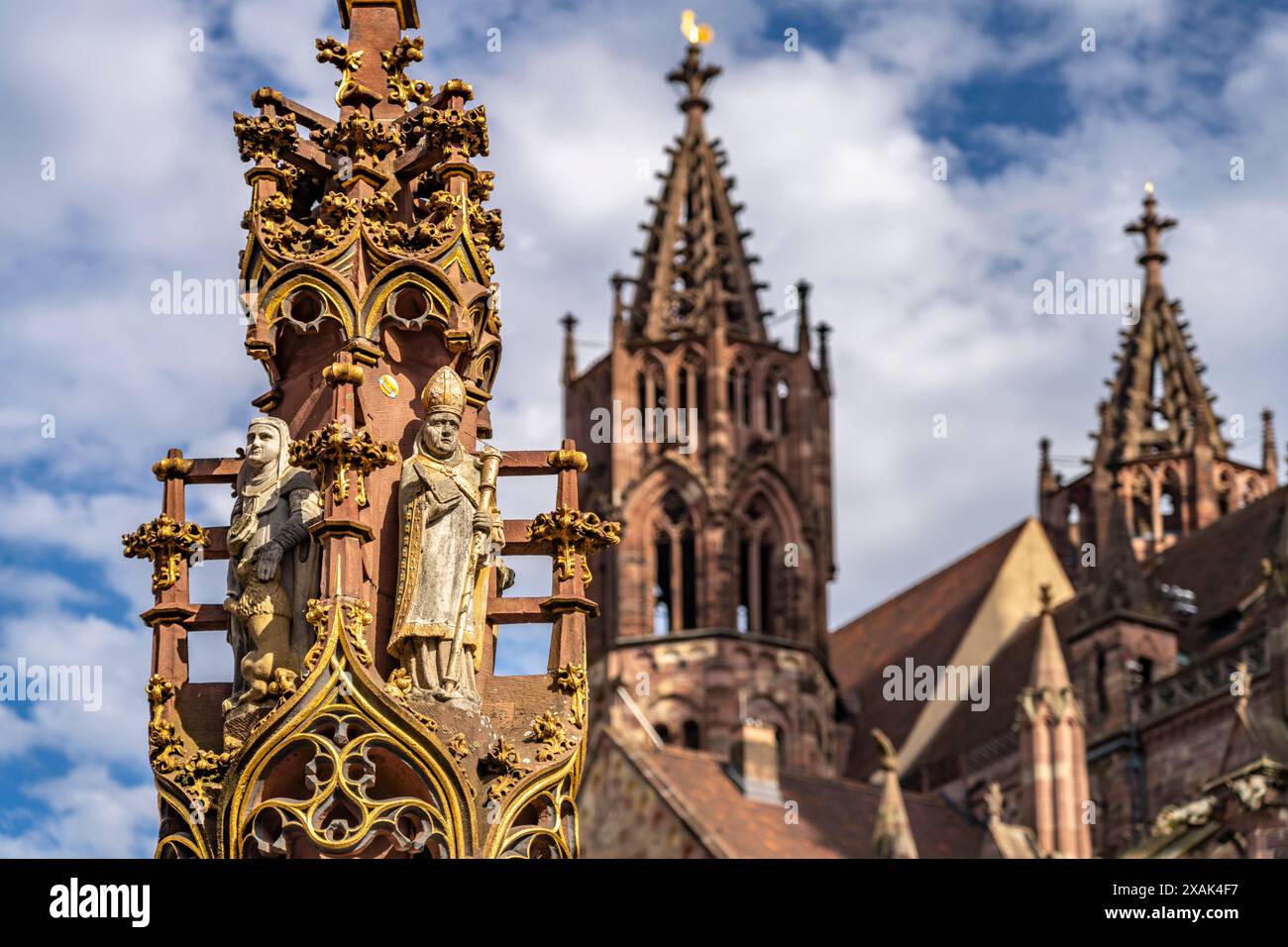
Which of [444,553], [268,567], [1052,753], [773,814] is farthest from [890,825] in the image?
[268,567]

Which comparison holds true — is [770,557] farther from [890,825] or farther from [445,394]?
[445,394]

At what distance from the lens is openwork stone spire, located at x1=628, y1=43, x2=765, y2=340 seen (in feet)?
242

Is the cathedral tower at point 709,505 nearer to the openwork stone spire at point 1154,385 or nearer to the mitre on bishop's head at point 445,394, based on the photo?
the openwork stone spire at point 1154,385

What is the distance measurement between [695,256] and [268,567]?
63.6 metres

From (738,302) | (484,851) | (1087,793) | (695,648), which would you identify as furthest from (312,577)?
(738,302)

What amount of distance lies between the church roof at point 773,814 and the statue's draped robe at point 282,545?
4199 cm

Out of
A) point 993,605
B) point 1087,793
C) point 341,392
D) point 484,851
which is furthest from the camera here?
point 993,605

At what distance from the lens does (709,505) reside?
7050 centimetres

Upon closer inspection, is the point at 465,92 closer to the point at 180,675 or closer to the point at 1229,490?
the point at 180,675

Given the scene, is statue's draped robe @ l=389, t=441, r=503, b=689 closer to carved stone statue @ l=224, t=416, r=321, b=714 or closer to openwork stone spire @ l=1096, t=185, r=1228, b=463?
carved stone statue @ l=224, t=416, r=321, b=714

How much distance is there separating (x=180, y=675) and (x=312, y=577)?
0.68m

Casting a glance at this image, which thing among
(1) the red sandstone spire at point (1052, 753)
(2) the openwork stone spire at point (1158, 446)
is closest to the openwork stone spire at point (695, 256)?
(2) the openwork stone spire at point (1158, 446)

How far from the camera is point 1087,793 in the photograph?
6066cm

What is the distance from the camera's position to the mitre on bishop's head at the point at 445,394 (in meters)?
12.5
